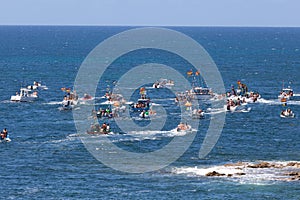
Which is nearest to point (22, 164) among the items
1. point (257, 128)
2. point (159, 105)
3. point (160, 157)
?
point (160, 157)

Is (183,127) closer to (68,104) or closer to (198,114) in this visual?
(198,114)

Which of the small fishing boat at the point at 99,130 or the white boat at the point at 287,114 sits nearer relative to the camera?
the small fishing boat at the point at 99,130

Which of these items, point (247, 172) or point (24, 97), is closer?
point (247, 172)

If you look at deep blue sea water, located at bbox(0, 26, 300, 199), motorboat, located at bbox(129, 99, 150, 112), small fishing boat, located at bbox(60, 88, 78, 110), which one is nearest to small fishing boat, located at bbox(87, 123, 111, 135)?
deep blue sea water, located at bbox(0, 26, 300, 199)

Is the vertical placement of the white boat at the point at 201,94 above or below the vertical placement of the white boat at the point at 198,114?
above

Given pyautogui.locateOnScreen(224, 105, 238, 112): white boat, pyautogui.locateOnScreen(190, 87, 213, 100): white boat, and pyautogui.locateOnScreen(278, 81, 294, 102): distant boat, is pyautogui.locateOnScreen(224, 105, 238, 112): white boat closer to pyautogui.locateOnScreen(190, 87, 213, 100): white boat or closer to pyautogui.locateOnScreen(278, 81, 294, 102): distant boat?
pyautogui.locateOnScreen(278, 81, 294, 102): distant boat

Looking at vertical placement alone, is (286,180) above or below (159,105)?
below

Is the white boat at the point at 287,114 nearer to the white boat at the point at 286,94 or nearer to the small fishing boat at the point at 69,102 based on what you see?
the white boat at the point at 286,94

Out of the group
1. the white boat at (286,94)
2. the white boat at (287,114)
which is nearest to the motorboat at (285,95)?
the white boat at (286,94)

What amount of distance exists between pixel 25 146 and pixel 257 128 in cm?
4352

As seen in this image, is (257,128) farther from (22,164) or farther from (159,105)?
(22,164)

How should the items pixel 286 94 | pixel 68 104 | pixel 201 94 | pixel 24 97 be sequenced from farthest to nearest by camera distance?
pixel 201 94 < pixel 286 94 < pixel 24 97 < pixel 68 104

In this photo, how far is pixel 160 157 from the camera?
368ft

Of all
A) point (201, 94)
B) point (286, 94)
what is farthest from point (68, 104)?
point (286, 94)
